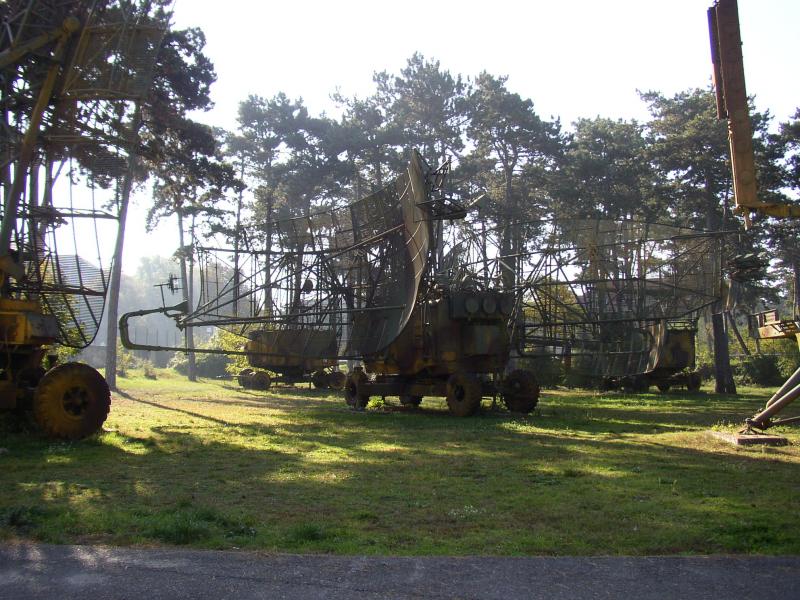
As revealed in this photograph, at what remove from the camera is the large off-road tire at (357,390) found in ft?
69.4

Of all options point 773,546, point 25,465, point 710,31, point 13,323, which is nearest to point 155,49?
point 13,323

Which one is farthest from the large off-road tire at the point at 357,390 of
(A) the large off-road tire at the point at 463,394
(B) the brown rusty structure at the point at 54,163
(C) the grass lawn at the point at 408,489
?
(B) the brown rusty structure at the point at 54,163

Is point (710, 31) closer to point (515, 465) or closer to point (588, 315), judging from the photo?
point (515, 465)

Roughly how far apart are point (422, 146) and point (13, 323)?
3981 cm

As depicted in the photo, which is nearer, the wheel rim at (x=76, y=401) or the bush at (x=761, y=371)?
the wheel rim at (x=76, y=401)

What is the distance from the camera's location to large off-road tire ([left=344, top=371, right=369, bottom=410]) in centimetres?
2117

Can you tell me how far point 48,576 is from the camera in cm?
529

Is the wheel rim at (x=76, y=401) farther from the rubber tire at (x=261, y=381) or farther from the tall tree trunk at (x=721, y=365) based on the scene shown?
the tall tree trunk at (x=721, y=365)

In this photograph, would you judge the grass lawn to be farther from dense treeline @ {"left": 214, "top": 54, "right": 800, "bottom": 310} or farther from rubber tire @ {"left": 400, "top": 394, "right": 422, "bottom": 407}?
dense treeline @ {"left": 214, "top": 54, "right": 800, "bottom": 310}

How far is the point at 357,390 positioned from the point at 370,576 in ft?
52.5

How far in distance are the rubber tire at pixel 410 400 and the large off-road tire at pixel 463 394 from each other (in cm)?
282

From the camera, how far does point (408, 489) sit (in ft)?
28.9

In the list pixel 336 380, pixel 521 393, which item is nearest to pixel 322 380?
pixel 336 380

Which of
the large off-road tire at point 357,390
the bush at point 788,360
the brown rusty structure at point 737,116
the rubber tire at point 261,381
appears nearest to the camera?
the brown rusty structure at point 737,116
